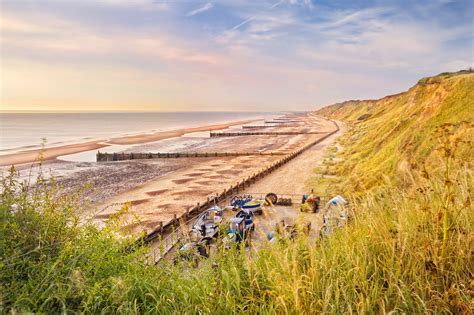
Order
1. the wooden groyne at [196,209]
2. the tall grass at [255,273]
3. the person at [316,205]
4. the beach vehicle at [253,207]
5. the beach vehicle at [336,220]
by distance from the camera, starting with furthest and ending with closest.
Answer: the person at [316,205], the beach vehicle at [253,207], the wooden groyne at [196,209], the beach vehicle at [336,220], the tall grass at [255,273]

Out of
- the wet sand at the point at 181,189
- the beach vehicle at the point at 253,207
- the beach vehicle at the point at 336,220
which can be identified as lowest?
the wet sand at the point at 181,189

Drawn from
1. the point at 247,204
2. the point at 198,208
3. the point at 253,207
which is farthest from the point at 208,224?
the point at 198,208

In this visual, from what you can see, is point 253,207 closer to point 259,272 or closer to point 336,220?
point 336,220

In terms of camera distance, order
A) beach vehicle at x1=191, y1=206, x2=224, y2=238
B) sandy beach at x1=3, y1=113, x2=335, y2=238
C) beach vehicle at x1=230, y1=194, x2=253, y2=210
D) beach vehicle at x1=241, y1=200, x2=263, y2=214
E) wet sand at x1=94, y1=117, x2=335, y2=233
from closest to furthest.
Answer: beach vehicle at x1=191, y1=206, x2=224, y2=238
beach vehicle at x1=241, y1=200, x2=263, y2=214
beach vehicle at x1=230, y1=194, x2=253, y2=210
wet sand at x1=94, y1=117, x2=335, y2=233
sandy beach at x1=3, y1=113, x2=335, y2=238

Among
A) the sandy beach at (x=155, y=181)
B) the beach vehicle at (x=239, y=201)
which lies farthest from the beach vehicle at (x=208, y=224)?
the beach vehicle at (x=239, y=201)

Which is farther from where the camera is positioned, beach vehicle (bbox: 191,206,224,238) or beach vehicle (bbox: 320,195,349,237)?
beach vehicle (bbox: 191,206,224,238)

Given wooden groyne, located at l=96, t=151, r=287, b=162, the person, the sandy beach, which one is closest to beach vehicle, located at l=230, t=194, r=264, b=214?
the sandy beach

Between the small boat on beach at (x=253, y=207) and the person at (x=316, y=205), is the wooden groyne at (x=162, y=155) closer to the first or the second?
the person at (x=316, y=205)

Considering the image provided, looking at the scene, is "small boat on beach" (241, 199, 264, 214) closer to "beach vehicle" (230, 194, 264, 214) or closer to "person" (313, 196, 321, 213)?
"beach vehicle" (230, 194, 264, 214)

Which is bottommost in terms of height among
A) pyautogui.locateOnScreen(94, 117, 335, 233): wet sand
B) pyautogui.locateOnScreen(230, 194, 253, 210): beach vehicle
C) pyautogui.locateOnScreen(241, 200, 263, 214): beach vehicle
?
pyautogui.locateOnScreen(94, 117, 335, 233): wet sand

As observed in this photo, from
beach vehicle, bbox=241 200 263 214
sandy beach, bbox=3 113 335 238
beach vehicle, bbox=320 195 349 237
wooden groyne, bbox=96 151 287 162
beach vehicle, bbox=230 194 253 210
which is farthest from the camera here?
wooden groyne, bbox=96 151 287 162

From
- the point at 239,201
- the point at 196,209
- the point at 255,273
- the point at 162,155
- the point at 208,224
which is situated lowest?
the point at 196,209

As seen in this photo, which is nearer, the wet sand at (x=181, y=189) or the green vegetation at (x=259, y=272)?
the green vegetation at (x=259, y=272)

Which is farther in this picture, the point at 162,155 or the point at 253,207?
the point at 162,155
